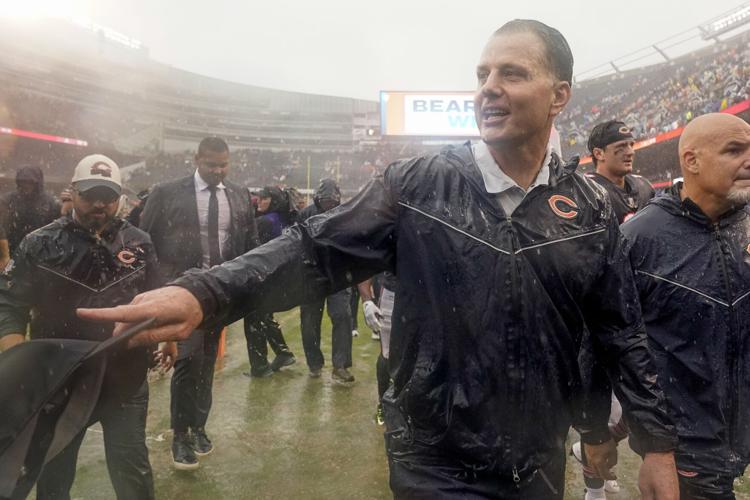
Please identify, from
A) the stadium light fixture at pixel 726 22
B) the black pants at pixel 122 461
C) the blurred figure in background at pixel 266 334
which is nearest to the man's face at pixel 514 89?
the black pants at pixel 122 461

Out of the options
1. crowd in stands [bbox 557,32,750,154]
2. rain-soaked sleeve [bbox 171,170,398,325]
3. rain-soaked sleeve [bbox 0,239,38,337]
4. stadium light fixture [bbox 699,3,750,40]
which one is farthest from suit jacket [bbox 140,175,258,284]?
stadium light fixture [bbox 699,3,750,40]

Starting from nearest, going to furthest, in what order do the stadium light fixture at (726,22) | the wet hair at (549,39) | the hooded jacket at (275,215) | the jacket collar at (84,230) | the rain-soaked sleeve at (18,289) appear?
the wet hair at (549,39), the rain-soaked sleeve at (18,289), the jacket collar at (84,230), the hooded jacket at (275,215), the stadium light fixture at (726,22)

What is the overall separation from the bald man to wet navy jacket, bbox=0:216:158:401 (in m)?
2.66

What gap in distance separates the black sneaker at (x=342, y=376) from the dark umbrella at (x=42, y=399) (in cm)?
427

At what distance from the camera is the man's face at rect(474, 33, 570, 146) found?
5.82 feet

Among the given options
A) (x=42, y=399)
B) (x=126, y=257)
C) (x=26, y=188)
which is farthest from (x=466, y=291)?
(x=26, y=188)

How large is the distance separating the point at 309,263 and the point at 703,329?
1809 millimetres

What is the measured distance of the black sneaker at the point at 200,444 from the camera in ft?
12.7

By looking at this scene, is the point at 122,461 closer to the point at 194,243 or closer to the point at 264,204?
the point at 194,243

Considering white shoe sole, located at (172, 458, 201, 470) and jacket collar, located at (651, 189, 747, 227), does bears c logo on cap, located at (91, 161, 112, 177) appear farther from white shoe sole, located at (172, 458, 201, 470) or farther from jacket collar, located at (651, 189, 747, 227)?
jacket collar, located at (651, 189, 747, 227)

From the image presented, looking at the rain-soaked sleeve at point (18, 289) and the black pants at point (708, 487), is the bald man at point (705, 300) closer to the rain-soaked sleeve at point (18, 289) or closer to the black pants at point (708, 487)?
the black pants at point (708, 487)

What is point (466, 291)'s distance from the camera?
1619 mm

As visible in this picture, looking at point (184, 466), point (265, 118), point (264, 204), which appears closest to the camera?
point (184, 466)

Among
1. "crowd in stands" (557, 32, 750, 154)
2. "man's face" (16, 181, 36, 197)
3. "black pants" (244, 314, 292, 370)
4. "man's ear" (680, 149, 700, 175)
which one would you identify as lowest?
"black pants" (244, 314, 292, 370)
